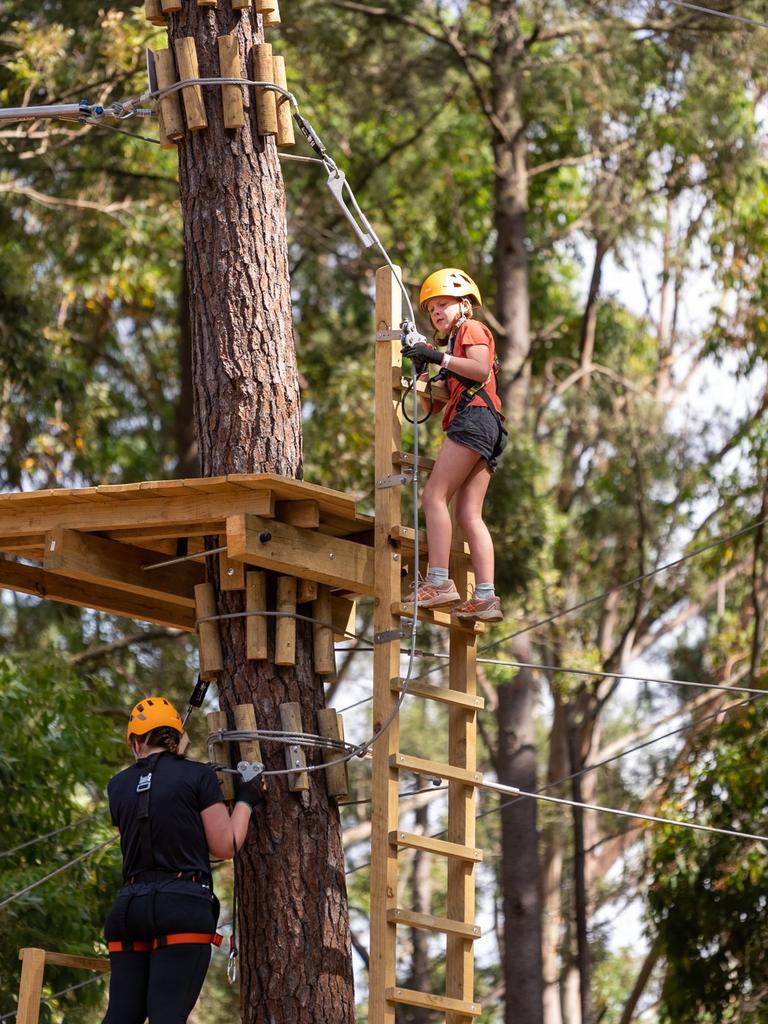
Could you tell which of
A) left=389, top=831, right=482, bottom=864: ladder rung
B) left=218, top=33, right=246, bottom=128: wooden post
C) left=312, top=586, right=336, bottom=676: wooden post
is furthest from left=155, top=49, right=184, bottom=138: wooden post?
left=389, top=831, right=482, bottom=864: ladder rung

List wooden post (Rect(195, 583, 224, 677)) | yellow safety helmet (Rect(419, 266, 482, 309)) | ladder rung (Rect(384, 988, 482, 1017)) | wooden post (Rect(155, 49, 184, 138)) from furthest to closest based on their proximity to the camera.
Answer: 1. wooden post (Rect(155, 49, 184, 138))
2. yellow safety helmet (Rect(419, 266, 482, 309))
3. wooden post (Rect(195, 583, 224, 677))
4. ladder rung (Rect(384, 988, 482, 1017))

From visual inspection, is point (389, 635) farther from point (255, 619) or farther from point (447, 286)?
point (447, 286)

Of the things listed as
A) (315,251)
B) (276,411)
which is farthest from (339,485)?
(276,411)

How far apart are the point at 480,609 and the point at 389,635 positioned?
39 cm

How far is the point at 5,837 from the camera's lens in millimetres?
9805

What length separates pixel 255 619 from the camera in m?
5.79

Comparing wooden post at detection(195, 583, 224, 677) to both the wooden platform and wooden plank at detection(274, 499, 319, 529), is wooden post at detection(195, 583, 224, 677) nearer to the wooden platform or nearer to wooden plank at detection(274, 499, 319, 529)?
the wooden platform

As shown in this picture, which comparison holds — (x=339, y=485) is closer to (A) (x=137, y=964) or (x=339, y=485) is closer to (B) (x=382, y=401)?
(B) (x=382, y=401)

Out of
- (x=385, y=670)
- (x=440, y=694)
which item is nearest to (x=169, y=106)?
(x=385, y=670)

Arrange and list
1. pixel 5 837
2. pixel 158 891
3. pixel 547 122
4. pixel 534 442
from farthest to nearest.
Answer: pixel 547 122
pixel 534 442
pixel 5 837
pixel 158 891

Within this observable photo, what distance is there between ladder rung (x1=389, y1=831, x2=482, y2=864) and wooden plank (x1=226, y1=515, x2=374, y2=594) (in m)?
0.92

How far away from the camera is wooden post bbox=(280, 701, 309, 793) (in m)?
5.67

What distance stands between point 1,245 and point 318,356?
328cm

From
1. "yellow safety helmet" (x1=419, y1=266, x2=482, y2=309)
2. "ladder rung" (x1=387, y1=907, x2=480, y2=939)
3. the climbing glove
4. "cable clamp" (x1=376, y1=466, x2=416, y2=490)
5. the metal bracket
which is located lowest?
"ladder rung" (x1=387, y1=907, x2=480, y2=939)
